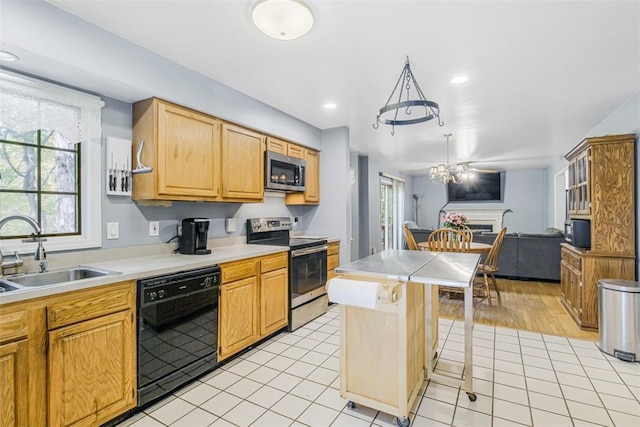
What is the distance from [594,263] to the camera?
3.07 metres

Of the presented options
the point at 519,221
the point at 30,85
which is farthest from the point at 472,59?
the point at 519,221

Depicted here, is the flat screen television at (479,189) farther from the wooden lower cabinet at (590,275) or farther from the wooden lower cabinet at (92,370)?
the wooden lower cabinet at (92,370)

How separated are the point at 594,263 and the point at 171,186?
396 cm

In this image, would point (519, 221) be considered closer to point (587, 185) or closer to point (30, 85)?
point (587, 185)

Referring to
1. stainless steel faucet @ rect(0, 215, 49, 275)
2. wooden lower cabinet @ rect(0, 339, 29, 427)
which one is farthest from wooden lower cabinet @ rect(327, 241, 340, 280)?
wooden lower cabinet @ rect(0, 339, 29, 427)

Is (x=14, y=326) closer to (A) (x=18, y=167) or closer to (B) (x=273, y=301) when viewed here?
(A) (x=18, y=167)

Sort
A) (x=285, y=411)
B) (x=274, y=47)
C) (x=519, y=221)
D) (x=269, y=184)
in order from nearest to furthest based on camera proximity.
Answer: (x=285, y=411) < (x=274, y=47) < (x=269, y=184) < (x=519, y=221)

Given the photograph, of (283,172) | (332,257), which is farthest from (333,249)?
(283,172)

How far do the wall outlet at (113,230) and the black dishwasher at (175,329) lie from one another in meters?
0.64

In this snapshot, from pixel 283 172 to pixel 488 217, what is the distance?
7199 mm

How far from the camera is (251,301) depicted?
2.71 m

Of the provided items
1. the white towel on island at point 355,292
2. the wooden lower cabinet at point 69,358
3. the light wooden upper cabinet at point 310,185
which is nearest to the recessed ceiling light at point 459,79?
the light wooden upper cabinet at point 310,185

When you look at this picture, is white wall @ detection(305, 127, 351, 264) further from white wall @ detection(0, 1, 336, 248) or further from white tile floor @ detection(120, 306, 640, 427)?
white tile floor @ detection(120, 306, 640, 427)

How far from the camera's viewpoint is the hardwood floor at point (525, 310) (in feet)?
10.7
